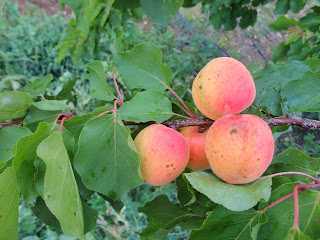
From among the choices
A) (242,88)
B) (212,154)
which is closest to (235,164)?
(212,154)

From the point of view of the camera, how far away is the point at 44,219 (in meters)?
0.88

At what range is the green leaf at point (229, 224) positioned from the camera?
2.10 ft

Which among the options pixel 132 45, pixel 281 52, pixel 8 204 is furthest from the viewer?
pixel 132 45

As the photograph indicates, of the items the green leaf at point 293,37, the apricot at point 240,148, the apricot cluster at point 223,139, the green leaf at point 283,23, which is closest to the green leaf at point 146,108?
the apricot cluster at point 223,139

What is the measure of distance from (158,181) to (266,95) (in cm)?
41

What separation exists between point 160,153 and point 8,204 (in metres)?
0.40

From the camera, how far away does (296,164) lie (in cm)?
79

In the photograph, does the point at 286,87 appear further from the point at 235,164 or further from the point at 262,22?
the point at 262,22

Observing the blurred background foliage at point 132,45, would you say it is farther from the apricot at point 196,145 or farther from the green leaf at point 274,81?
the apricot at point 196,145

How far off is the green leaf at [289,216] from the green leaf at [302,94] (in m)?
0.22

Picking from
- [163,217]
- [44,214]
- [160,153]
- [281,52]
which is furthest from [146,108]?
[281,52]

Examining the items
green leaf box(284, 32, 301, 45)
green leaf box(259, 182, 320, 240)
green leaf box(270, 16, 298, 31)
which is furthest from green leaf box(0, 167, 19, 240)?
green leaf box(284, 32, 301, 45)

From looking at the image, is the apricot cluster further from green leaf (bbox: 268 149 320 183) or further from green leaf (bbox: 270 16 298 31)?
green leaf (bbox: 270 16 298 31)

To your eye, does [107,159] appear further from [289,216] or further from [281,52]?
[281,52]
